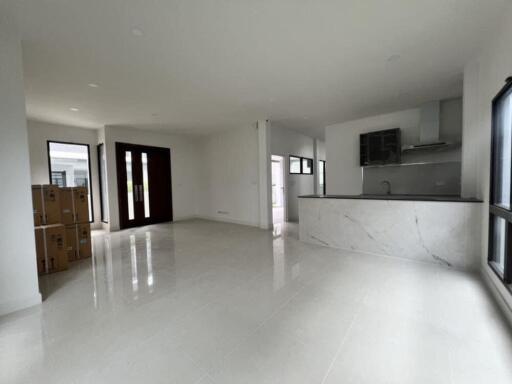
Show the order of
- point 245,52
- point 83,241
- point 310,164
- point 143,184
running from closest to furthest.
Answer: point 245,52 → point 83,241 → point 143,184 → point 310,164

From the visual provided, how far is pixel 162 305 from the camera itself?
223 centimetres

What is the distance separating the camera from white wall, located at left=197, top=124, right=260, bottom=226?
6.27 meters

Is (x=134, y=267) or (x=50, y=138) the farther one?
(x=50, y=138)

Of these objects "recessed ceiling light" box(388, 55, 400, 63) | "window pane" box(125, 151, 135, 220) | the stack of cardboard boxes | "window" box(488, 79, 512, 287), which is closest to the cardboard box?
the stack of cardboard boxes

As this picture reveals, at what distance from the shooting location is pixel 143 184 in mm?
6605

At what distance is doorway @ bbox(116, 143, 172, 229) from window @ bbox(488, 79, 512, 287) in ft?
23.5

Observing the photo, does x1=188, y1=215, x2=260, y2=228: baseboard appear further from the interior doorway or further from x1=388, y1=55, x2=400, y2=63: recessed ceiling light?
x1=388, y1=55, x2=400, y2=63: recessed ceiling light

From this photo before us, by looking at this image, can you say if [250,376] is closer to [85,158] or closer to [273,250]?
[273,250]

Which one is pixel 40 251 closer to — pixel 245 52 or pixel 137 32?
pixel 137 32

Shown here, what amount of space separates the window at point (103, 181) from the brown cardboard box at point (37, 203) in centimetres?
272

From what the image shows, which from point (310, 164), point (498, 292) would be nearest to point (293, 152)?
point (310, 164)

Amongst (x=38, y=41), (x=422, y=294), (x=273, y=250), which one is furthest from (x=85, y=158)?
(x=422, y=294)

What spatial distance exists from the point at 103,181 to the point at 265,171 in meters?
4.55

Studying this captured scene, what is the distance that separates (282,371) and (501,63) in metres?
3.45
